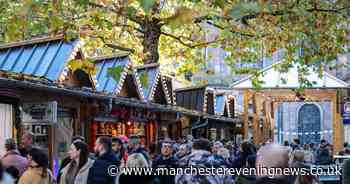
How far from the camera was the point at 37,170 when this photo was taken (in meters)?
8.82

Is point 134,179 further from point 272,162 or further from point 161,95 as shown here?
point 161,95

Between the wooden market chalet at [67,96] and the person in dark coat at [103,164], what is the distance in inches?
40.7

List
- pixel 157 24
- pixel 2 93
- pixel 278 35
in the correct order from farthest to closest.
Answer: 1. pixel 157 24
2. pixel 278 35
3. pixel 2 93

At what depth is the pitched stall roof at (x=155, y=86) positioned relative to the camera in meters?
22.2

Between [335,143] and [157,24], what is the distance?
11.1 m

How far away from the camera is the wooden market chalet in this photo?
45.1 feet

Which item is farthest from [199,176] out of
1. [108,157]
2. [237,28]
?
[237,28]

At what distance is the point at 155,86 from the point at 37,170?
567 inches

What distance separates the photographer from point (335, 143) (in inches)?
1210

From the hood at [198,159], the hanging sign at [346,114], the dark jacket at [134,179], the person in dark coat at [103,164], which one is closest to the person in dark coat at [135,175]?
the dark jacket at [134,179]

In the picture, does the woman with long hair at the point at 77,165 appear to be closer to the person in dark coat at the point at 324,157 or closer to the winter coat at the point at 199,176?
the winter coat at the point at 199,176

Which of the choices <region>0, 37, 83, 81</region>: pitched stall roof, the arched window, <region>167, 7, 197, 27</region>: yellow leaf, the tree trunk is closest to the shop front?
the tree trunk

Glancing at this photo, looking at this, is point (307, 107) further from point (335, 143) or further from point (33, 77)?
point (33, 77)

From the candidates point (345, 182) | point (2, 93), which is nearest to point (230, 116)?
point (2, 93)
